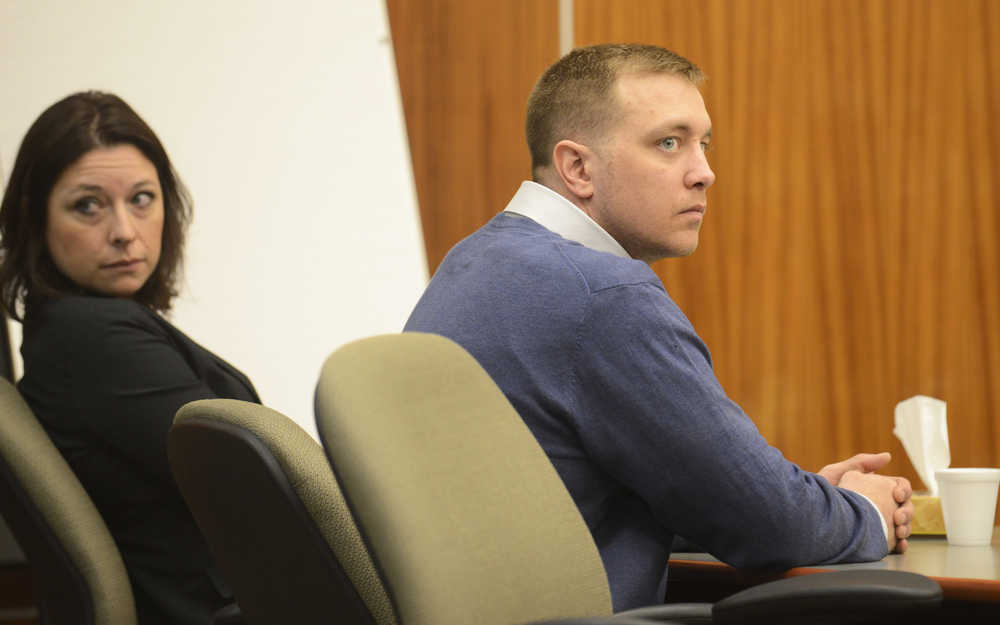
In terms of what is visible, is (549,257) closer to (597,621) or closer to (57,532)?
(597,621)

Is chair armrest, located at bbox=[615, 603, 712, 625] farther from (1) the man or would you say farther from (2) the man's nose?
(2) the man's nose

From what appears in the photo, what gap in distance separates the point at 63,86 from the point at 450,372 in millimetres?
2326

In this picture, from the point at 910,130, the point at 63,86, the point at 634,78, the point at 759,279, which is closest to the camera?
the point at 634,78

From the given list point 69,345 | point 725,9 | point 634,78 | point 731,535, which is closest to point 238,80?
point 725,9

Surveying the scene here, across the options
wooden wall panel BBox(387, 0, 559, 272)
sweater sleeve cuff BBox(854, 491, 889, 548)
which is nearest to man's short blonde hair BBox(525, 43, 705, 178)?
sweater sleeve cuff BBox(854, 491, 889, 548)

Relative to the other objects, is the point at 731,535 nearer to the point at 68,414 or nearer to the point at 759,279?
the point at 68,414

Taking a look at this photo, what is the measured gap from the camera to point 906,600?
35.1 inches

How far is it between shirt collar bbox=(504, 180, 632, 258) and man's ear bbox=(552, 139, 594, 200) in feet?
0.16

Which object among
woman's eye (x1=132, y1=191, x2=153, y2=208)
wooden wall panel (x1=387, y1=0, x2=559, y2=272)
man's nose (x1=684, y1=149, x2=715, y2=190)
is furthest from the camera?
wooden wall panel (x1=387, y1=0, x2=559, y2=272)

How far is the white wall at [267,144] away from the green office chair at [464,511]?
2065 millimetres

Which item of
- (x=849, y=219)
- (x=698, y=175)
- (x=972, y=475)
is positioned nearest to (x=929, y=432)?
(x=972, y=475)

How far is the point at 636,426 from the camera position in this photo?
1.16 meters

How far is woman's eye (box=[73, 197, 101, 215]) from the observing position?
1839 mm

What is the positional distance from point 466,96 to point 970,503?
1.89m
